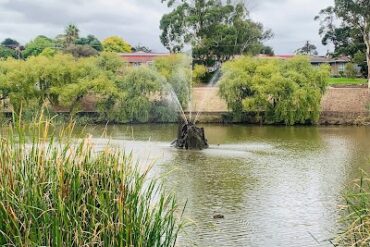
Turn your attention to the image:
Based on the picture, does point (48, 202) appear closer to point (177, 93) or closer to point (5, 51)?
point (177, 93)

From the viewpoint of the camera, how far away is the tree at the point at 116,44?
85.9m

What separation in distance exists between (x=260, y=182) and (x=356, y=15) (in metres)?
32.9

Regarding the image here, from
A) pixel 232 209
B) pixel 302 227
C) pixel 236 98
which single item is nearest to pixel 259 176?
pixel 232 209

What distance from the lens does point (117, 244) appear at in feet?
20.3

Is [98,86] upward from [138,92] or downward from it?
upward

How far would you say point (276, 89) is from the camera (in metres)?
39.4

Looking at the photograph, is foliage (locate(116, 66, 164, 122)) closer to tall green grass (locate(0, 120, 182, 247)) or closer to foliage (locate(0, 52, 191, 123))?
foliage (locate(0, 52, 191, 123))

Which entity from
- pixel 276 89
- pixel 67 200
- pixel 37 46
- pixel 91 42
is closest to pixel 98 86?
pixel 276 89

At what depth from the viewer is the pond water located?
37.2 ft

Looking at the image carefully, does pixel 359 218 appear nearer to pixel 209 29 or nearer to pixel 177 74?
pixel 177 74

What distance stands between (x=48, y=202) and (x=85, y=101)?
3867 centimetres

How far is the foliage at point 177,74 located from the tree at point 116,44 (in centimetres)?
3954

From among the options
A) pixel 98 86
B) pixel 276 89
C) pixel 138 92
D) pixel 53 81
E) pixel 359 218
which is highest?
pixel 53 81

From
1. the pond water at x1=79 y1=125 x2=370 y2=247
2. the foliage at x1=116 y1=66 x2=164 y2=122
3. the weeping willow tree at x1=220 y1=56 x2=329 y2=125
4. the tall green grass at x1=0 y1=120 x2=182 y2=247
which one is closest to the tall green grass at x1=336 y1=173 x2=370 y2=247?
the pond water at x1=79 y1=125 x2=370 y2=247
